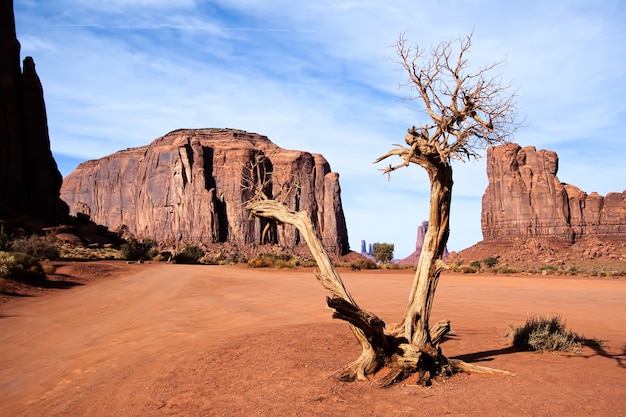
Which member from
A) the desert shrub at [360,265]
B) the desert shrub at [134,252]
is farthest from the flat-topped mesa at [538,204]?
the desert shrub at [134,252]

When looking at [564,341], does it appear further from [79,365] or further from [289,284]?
[289,284]

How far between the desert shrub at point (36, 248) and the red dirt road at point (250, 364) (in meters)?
12.1

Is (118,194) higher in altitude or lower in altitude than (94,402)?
higher

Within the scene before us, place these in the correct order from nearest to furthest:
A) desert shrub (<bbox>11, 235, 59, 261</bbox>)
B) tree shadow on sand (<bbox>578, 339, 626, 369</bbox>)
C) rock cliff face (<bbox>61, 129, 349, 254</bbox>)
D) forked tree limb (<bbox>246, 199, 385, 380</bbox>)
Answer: forked tree limb (<bbox>246, 199, 385, 380</bbox>) < tree shadow on sand (<bbox>578, 339, 626, 369</bbox>) < desert shrub (<bbox>11, 235, 59, 261</bbox>) < rock cliff face (<bbox>61, 129, 349, 254</bbox>)

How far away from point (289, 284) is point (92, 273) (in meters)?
10.2

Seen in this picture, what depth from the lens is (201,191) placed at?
10712 centimetres

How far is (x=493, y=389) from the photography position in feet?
21.4

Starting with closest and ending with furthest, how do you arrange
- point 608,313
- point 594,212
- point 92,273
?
point 608,313 → point 92,273 → point 594,212

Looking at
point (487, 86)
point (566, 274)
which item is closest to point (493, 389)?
point (487, 86)

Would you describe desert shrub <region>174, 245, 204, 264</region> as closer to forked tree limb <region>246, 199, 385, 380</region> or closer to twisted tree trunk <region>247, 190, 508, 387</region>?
forked tree limb <region>246, 199, 385, 380</region>

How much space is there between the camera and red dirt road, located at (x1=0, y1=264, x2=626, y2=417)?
6.04m

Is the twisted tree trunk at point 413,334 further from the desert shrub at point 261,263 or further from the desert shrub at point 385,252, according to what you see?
the desert shrub at point 385,252

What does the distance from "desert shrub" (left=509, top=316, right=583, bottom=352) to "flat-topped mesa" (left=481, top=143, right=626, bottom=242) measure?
82958 millimetres

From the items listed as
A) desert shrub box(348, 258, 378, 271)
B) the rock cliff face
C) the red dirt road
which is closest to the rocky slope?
the rock cliff face
